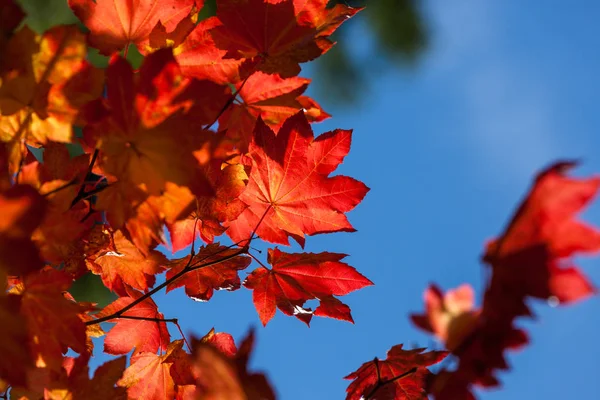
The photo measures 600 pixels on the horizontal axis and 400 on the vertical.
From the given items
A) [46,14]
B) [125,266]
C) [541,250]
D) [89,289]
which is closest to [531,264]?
[541,250]

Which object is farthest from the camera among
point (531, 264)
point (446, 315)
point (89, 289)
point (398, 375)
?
point (89, 289)

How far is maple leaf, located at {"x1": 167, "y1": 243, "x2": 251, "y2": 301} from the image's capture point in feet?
2.90

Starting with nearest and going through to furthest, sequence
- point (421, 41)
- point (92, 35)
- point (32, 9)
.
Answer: point (92, 35)
point (32, 9)
point (421, 41)

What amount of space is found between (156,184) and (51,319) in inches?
9.2

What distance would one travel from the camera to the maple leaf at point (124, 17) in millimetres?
822

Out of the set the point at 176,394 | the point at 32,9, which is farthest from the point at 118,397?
the point at 32,9

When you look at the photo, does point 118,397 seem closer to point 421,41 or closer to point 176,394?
point 176,394

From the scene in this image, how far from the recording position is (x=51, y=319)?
700 millimetres

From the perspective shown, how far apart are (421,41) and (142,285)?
4848 millimetres

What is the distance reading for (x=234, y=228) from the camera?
3.15ft

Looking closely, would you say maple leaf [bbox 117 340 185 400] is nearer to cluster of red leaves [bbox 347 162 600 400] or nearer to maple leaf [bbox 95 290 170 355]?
maple leaf [bbox 95 290 170 355]

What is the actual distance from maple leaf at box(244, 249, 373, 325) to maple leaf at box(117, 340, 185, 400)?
160 millimetres

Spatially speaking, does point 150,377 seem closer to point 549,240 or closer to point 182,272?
point 182,272

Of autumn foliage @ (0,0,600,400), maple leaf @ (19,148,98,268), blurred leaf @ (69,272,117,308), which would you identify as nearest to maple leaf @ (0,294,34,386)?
autumn foliage @ (0,0,600,400)
